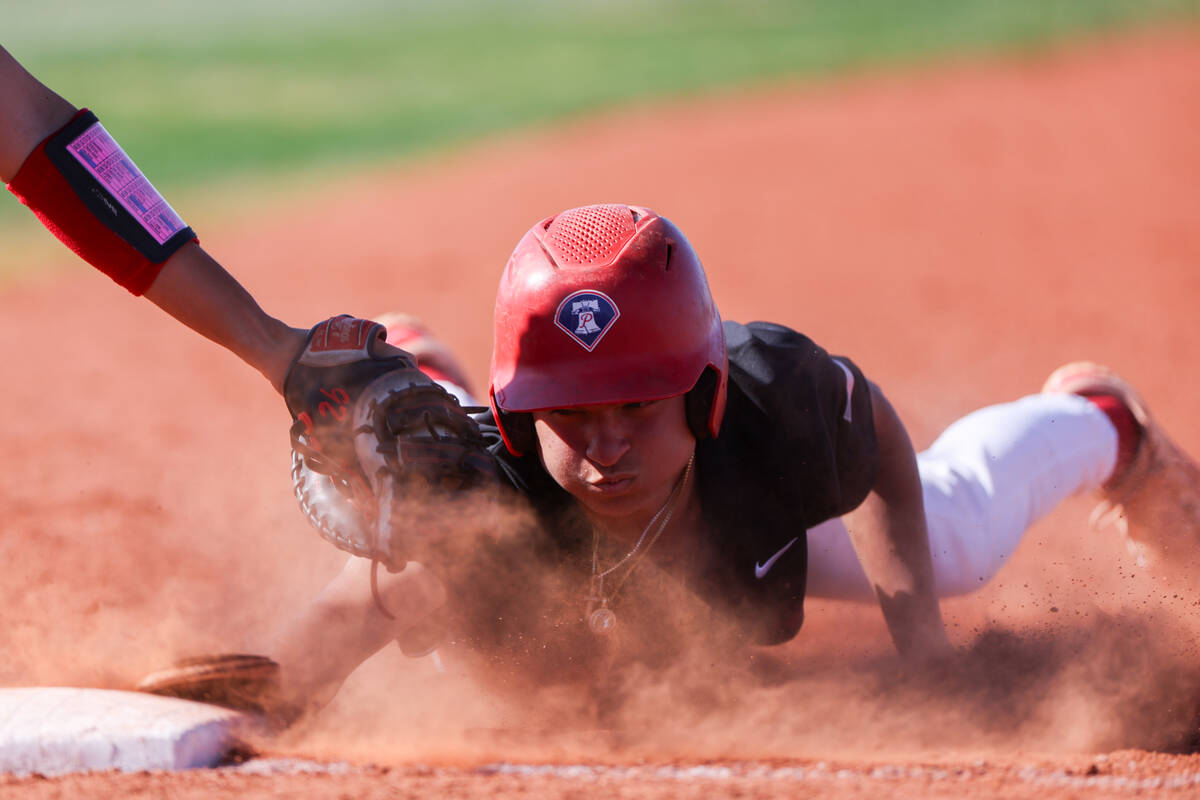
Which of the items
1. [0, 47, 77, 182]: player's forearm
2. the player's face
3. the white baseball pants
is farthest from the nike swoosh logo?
[0, 47, 77, 182]: player's forearm

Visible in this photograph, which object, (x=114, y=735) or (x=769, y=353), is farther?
(x=769, y=353)

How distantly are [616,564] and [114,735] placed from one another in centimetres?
97

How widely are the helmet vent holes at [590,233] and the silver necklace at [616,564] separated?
1.49 feet

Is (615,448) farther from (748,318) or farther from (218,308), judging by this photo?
(748,318)

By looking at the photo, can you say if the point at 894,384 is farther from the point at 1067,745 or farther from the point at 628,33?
the point at 628,33

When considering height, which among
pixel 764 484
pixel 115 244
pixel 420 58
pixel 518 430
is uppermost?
pixel 420 58

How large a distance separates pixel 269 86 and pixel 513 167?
314 inches

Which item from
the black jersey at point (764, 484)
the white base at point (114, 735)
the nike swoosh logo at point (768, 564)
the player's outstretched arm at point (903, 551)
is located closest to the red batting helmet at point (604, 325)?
the black jersey at point (764, 484)

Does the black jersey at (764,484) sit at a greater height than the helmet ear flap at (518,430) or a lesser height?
lesser

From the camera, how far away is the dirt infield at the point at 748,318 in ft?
7.88

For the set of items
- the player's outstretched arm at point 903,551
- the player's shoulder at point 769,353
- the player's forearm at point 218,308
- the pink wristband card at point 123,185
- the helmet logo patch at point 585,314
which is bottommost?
the player's outstretched arm at point 903,551

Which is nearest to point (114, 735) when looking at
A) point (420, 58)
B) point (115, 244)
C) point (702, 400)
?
point (115, 244)

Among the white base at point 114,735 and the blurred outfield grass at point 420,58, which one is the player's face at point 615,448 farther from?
the blurred outfield grass at point 420,58

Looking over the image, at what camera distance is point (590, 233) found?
7.89 ft
